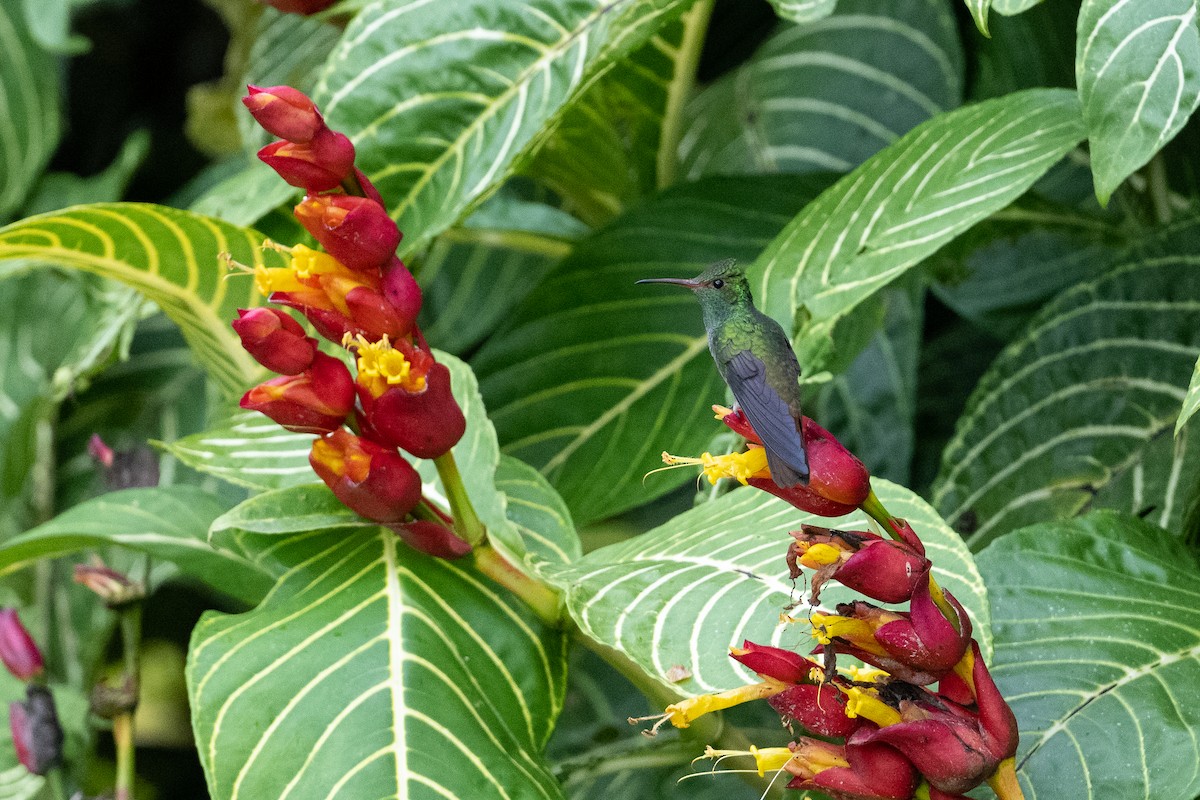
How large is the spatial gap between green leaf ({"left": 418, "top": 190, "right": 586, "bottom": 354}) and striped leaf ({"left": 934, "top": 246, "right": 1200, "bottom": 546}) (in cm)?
49

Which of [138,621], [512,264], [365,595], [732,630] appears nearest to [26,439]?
[138,621]

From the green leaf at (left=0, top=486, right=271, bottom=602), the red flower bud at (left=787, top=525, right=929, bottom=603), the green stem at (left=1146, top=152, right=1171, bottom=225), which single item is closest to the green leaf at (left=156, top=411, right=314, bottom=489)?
the green leaf at (left=0, top=486, right=271, bottom=602)

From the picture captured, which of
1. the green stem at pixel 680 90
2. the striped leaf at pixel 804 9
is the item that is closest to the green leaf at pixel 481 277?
the green stem at pixel 680 90

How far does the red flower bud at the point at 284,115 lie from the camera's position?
0.55 meters

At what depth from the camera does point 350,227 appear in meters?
0.57

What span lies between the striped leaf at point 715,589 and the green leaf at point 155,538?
269mm

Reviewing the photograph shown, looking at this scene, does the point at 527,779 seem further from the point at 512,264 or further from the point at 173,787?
the point at 173,787

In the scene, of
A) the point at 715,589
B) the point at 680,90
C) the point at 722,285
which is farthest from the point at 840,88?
the point at 715,589

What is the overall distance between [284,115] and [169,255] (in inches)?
10.9

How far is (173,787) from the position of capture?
1.37m

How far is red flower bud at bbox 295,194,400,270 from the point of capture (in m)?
0.56

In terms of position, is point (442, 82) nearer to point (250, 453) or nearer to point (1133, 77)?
point (250, 453)

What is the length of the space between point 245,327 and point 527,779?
276mm

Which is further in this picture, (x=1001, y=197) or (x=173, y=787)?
(x=173, y=787)
